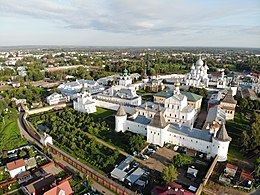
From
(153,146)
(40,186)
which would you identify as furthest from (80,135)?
(40,186)

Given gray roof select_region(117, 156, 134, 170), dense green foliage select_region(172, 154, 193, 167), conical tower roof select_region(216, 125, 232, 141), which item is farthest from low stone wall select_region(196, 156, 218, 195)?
gray roof select_region(117, 156, 134, 170)

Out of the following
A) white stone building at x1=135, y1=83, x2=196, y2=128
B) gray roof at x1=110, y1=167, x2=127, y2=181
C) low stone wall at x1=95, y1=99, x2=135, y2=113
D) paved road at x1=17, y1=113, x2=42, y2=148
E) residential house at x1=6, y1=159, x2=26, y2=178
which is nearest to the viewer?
gray roof at x1=110, y1=167, x2=127, y2=181

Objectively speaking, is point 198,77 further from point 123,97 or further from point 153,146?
point 153,146

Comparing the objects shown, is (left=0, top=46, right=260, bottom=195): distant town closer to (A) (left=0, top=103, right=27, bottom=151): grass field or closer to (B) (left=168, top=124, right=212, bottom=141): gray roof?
(B) (left=168, top=124, right=212, bottom=141): gray roof

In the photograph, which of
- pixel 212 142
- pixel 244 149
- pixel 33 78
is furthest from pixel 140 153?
pixel 33 78

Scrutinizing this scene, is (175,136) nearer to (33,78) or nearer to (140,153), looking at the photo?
(140,153)

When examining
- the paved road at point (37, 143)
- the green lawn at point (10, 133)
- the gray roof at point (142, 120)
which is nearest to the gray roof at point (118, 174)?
the paved road at point (37, 143)

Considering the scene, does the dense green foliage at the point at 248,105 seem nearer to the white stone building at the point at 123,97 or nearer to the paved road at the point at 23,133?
the white stone building at the point at 123,97
